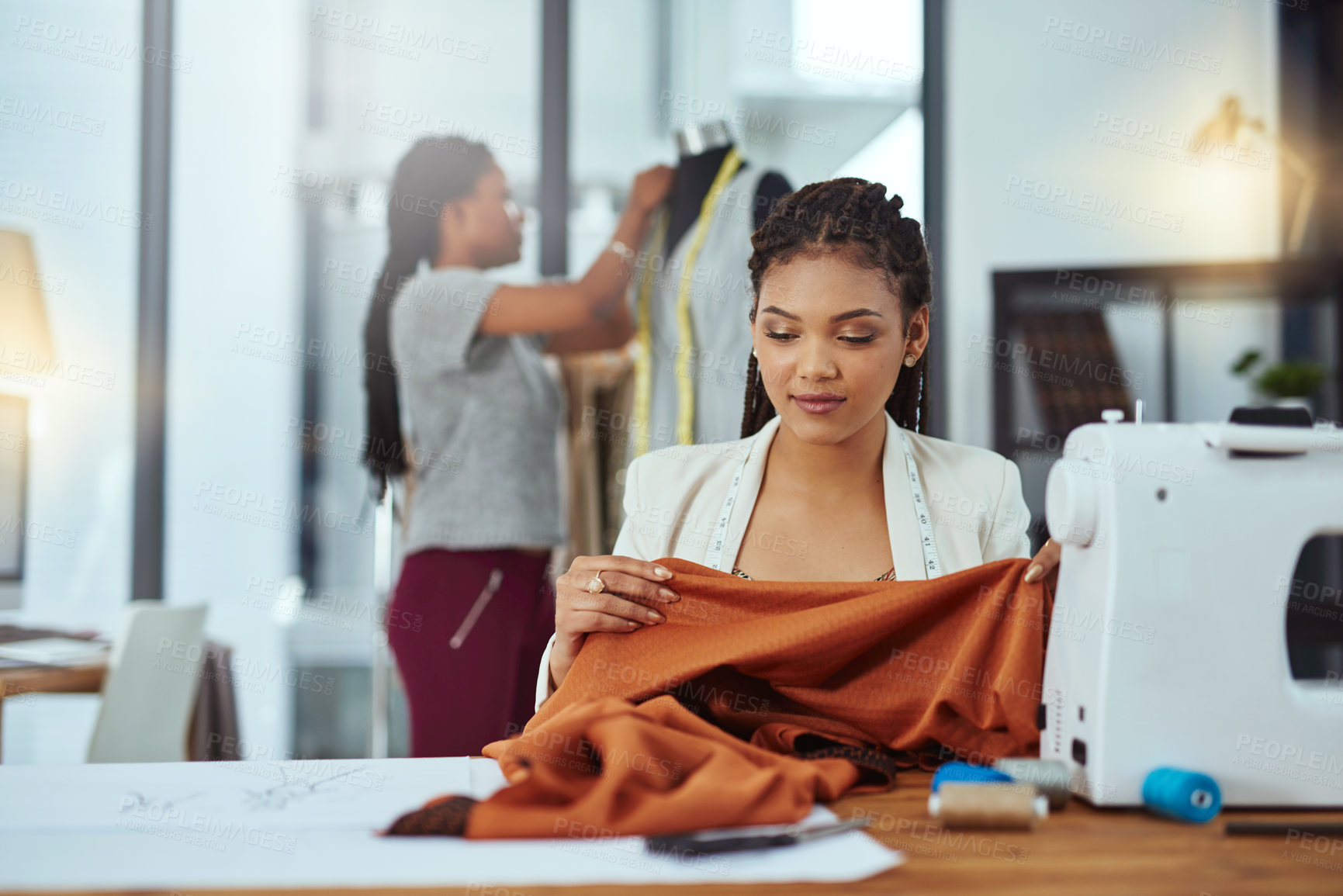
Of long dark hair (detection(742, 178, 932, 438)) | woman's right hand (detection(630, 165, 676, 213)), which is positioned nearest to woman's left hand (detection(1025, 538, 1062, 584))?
long dark hair (detection(742, 178, 932, 438))

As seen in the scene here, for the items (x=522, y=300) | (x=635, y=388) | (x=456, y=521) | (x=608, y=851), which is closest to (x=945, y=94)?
(x=635, y=388)

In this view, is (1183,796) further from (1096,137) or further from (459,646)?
(1096,137)

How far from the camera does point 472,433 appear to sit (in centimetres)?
254

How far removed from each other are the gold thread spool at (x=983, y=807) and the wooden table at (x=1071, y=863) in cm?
1

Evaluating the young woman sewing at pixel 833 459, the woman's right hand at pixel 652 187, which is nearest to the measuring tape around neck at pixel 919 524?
the young woman sewing at pixel 833 459

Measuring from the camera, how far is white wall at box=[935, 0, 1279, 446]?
322cm

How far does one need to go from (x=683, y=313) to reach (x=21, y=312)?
2226mm

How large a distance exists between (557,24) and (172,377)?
179 cm

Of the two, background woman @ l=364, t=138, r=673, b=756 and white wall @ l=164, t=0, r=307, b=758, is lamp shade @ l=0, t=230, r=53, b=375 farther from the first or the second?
background woman @ l=364, t=138, r=673, b=756

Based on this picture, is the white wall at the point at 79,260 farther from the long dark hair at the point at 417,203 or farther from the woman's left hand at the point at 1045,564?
the woman's left hand at the point at 1045,564

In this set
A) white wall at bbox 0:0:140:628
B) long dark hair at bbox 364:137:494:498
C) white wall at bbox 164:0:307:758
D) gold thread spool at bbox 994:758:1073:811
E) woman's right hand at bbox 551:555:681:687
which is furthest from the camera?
white wall at bbox 164:0:307:758

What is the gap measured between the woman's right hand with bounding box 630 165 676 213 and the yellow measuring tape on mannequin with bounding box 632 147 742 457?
4 cm

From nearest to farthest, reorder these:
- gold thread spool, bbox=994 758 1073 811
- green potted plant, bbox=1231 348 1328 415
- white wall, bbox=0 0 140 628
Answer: gold thread spool, bbox=994 758 1073 811 < green potted plant, bbox=1231 348 1328 415 < white wall, bbox=0 0 140 628

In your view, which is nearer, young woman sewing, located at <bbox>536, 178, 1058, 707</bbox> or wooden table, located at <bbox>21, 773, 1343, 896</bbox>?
wooden table, located at <bbox>21, 773, 1343, 896</bbox>
